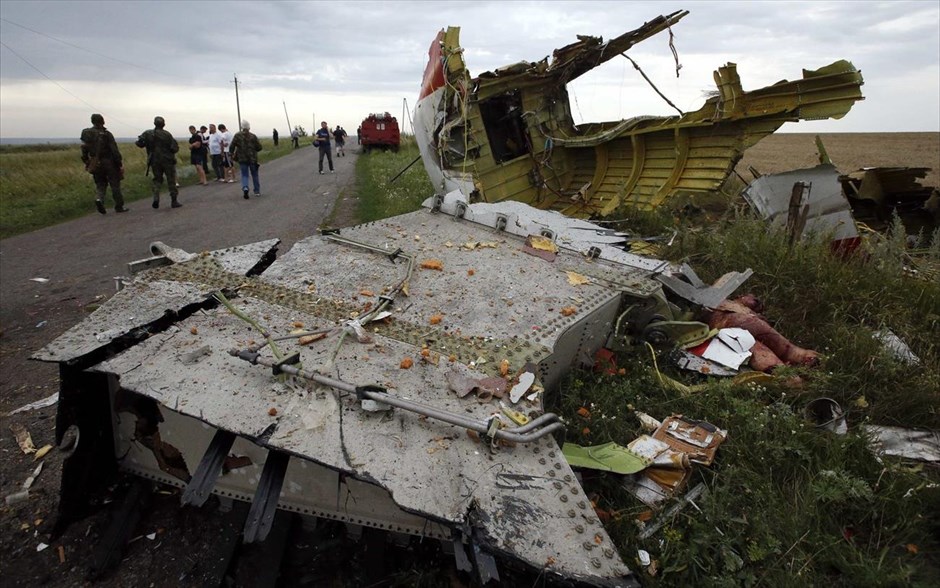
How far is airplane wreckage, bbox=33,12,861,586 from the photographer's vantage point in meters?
1.86

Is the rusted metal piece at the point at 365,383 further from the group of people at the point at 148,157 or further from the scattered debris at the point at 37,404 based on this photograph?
the group of people at the point at 148,157

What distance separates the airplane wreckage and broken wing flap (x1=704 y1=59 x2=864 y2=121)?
2846 millimetres

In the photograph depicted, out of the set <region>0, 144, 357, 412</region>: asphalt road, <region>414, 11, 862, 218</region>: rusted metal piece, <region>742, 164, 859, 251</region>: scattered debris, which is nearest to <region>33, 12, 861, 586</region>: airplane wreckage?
<region>0, 144, 357, 412</region>: asphalt road

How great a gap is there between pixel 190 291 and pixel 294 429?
5.02 ft

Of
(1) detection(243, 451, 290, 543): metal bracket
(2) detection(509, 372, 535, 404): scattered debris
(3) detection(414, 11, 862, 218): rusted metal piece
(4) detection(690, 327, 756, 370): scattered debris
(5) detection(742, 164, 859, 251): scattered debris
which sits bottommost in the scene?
(4) detection(690, 327, 756, 370): scattered debris

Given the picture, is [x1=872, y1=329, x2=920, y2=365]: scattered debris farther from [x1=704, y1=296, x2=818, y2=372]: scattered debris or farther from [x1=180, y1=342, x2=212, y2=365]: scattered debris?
[x1=180, y1=342, x2=212, y2=365]: scattered debris

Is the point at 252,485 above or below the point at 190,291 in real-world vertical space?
below

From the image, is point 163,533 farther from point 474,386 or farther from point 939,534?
point 939,534

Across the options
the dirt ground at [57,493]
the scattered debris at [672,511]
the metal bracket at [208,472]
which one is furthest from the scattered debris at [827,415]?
the metal bracket at [208,472]

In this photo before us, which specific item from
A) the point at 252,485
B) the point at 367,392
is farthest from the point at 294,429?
the point at 252,485

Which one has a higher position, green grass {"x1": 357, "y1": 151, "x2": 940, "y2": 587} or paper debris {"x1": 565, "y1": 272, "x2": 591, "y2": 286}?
paper debris {"x1": 565, "y1": 272, "x2": 591, "y2": 286}

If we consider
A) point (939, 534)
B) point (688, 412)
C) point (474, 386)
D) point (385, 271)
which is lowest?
point (939, 534)

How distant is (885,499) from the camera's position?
2.41m

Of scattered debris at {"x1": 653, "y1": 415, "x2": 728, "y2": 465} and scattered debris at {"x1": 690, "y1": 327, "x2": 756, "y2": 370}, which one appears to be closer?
scattered debris at {"x1": 653, "y1": 415, "x2": 728, "y2": 465}
